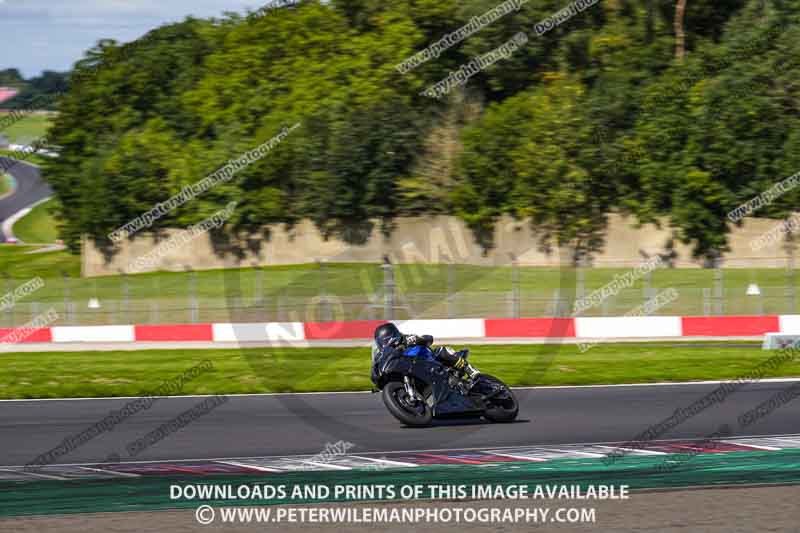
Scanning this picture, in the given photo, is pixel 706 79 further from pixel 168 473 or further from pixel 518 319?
pixel 168 473

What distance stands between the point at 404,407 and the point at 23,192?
75030mm

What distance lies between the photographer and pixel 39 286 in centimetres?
3503

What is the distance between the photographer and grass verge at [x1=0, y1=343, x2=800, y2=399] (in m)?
19.5

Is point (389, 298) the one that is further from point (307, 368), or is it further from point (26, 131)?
point (26, 131)

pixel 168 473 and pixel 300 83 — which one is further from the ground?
pixel 300 83

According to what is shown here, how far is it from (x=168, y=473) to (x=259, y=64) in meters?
34.9

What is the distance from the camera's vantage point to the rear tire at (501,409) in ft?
47.1

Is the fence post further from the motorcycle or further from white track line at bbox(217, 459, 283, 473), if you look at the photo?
white track line at bbox(217, 459, 283, 473)

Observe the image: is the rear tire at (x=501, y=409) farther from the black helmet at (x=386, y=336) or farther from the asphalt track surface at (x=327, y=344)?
the asphalt track surface at (x=327, y=344)

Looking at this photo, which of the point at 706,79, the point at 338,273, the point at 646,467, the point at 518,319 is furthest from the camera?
the point at 706,79

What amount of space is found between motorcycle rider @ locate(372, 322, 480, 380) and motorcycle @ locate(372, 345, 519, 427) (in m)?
0.04

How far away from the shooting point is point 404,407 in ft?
45.2

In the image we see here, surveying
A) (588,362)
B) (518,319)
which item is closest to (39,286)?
(518,319)

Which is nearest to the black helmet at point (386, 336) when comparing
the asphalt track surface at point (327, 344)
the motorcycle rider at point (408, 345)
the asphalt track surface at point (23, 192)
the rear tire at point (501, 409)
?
the motorcycle rider at point (408, 345)
